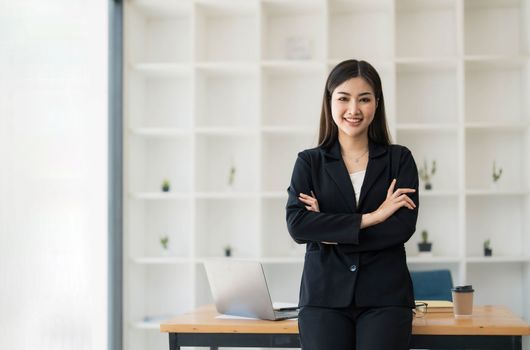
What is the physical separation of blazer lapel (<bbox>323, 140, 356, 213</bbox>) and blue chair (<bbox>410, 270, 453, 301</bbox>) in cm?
145

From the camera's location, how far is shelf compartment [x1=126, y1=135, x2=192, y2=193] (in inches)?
212

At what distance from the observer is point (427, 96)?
521 cm

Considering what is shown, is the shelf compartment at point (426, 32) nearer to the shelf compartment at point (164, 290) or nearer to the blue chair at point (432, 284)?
the blue chair at point (432, 284)

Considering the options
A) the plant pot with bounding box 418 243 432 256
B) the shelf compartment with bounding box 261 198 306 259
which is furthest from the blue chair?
the shelf compartment with bounding box 261 198 306 259

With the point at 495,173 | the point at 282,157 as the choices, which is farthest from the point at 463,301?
the point at 282,157

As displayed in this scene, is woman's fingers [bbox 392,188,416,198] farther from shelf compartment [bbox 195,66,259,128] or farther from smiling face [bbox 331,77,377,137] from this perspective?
shelf compartment [bbox 195,66,259,128]

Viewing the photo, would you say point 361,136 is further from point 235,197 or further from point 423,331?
point 235,197

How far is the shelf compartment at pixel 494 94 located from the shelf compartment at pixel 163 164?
6.23ft

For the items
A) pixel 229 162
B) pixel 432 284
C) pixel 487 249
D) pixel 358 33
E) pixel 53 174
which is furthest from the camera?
pixel 229 162

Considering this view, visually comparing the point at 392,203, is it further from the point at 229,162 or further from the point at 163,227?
the point at 163,227

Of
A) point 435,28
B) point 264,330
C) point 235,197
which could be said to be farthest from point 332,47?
point 264,330

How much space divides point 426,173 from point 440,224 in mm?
363

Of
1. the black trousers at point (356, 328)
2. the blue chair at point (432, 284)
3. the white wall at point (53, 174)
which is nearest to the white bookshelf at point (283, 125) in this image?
the white wall at point (53, 174)

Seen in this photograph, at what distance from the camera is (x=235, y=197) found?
5027mm
